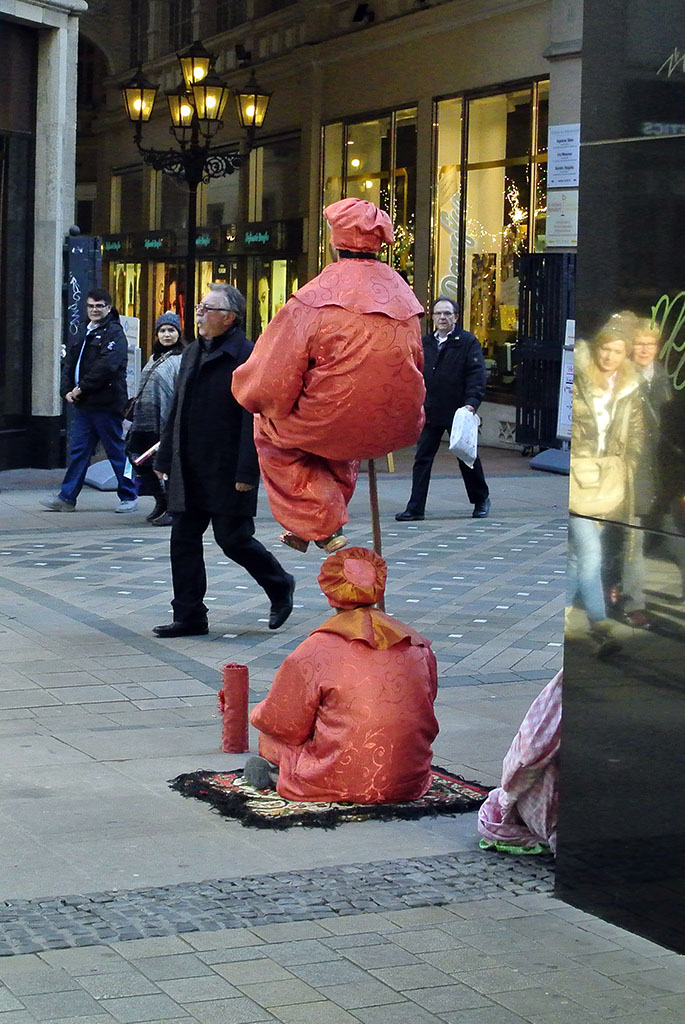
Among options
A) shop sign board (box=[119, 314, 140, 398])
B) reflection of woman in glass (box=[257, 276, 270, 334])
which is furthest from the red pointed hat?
reflection of woman in glass (box=[257, 276, 270, 334])

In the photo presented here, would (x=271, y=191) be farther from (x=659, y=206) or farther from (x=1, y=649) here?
(x=659, y=206)

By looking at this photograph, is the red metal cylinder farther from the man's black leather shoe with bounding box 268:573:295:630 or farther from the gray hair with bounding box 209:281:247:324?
the gray hair with bounding box 209:281:247:324

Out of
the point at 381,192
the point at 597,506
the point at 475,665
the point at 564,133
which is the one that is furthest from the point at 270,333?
the point at 381,192

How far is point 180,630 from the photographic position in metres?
9.14

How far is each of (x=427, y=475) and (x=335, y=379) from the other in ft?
27.0

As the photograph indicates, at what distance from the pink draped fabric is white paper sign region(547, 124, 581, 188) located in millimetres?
16141

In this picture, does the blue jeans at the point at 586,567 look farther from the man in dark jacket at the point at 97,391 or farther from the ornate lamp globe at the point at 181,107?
the ornate lamp globe at the point at 181,107

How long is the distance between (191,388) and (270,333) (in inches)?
119

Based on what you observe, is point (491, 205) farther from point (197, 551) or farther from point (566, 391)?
point (197, 551)

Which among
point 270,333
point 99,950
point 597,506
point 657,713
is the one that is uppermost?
point 270,333

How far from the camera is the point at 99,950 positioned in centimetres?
454

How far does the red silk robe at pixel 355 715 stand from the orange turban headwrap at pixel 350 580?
5cm

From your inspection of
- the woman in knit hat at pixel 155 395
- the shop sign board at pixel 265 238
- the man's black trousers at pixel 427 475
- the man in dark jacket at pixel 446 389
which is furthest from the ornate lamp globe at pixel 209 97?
the shop sign board at pixel 265 238

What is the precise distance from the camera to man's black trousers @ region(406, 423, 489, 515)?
1415cm
